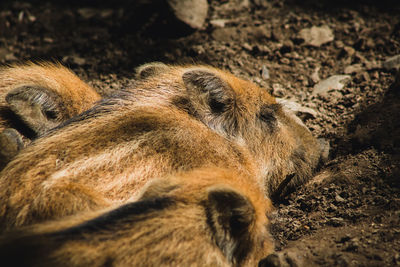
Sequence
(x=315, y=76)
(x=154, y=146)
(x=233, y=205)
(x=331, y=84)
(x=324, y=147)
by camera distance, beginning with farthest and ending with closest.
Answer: (x=315, y=76) < (x=331, y=84) < (x=324, y=147) < (x=154, y=146) < (x=233, y=205)

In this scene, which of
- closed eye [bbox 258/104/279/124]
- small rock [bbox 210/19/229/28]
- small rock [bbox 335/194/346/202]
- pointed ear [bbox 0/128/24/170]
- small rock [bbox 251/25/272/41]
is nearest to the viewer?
small rock [bbox 335/194/346/202]

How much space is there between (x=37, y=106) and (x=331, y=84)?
8.27ft

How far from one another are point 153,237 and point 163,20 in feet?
10.7

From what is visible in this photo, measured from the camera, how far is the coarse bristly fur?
5.99 ft

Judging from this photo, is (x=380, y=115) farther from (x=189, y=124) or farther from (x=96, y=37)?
(x=96, y=37)

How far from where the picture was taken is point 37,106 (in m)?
3.10

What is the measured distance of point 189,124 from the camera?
2805 millimetres

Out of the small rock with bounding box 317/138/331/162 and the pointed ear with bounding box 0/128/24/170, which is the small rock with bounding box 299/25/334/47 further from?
the pointed ear with bounding box 0/128/24/170

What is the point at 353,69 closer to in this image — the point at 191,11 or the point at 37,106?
the point at 191,11

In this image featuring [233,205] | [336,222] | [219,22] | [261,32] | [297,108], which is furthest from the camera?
[219,22]

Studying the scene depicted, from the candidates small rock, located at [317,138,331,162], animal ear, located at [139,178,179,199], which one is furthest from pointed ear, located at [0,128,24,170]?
small rock, located at [317,138,331,162]

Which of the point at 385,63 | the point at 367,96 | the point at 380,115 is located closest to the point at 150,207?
the point at 380,115

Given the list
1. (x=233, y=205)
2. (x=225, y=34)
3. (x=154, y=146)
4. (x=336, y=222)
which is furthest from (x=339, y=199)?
(x=225, y=34)

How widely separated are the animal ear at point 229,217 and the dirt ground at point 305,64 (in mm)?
235
